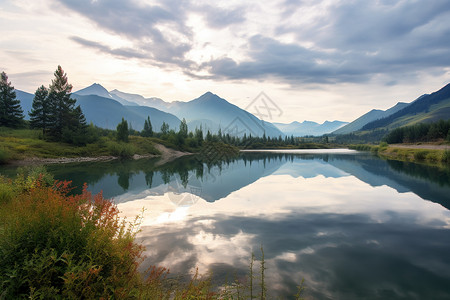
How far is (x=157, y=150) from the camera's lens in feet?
405

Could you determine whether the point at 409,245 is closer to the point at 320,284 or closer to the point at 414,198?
the point at 320,284

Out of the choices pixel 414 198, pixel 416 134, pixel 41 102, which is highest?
pixel 41 102

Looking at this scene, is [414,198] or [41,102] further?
[41,102]

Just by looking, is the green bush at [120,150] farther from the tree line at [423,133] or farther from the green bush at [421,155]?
the tree line at [423,133]

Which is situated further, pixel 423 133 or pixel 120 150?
pixel 423 133

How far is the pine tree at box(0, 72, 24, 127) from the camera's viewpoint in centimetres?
9031

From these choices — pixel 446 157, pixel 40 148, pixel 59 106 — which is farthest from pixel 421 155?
pixel 59 106

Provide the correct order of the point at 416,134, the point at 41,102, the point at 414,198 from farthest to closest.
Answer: the point at 416,134 < the point at 41,102 < the point at 414,198

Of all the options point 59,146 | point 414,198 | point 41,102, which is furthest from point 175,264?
point 41,102

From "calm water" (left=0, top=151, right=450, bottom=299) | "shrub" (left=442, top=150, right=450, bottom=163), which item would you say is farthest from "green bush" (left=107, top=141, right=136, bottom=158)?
"shrub" (left=442, top=150, right=450, bottom=163)

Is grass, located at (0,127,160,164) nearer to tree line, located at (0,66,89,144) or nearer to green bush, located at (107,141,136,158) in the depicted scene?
green bush, located at (107,141,136,158)

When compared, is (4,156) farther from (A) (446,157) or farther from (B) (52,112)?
(A) (446,157)

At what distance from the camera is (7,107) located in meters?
92.2

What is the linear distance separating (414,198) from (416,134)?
166905 millimetres
